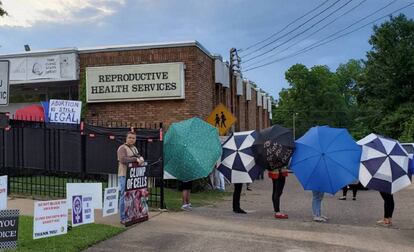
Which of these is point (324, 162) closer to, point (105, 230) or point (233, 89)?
point (105, 230)

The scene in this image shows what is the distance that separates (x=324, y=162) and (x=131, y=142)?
12.8 feet

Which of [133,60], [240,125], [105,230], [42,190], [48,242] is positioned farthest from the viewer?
[240,125]

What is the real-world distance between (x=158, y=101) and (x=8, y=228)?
45.1 feet

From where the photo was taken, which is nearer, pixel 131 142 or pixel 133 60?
pixel 131 142

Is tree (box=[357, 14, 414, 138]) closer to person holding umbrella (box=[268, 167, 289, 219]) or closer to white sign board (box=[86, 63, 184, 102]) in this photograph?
white sign board (box=[86, 63, 184, 102])

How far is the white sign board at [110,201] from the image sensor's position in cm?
977

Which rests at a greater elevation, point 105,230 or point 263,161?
point 263,161

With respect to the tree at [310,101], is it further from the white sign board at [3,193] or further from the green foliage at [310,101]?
the white sign board at [3,193]

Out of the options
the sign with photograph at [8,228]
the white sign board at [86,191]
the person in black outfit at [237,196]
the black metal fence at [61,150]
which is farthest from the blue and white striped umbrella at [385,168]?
the sign with photograph at [8,228]

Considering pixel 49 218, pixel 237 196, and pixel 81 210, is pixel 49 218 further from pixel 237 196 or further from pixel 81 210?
pixel 237 196

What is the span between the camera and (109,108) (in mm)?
20844

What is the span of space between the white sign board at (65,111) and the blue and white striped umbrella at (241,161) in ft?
16.8

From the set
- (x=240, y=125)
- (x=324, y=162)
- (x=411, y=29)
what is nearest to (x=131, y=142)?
(x=324, y=162)

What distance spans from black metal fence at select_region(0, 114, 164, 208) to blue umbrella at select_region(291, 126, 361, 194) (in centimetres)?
349
